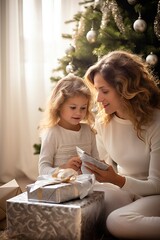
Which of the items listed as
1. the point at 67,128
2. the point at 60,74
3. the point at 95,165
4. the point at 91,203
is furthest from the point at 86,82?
the point at 60,74

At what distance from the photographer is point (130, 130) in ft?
5.85

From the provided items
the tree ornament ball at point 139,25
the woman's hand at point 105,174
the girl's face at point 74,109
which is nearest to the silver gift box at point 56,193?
the woman's hand at point 105,174

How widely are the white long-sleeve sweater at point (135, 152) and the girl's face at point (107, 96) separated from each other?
0.09 m

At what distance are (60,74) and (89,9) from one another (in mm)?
854

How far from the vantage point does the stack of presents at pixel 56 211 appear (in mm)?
1450

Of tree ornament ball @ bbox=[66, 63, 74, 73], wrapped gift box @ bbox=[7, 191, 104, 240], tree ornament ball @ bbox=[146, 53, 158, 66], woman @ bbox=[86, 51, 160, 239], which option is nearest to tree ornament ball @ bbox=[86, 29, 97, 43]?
tree ornament ball @ bbox=[66, 63, 74, 73]

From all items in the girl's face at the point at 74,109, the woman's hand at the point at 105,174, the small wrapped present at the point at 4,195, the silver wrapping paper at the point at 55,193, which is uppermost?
the girl's face at the point at 74,109

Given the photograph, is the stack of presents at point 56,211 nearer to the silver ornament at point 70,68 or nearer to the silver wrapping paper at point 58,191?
the silver wrapping paper at point 58,191

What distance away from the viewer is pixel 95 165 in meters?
1.59

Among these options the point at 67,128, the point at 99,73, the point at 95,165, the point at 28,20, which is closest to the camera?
the point at 95,165

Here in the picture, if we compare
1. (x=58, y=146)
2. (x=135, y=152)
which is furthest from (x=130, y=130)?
(x=58, y=146)

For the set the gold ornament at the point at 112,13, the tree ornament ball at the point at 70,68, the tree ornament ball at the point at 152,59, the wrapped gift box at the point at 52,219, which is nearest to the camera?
the wrapped gift box at the point at 52,219

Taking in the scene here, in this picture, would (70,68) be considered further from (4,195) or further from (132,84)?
(4,195)

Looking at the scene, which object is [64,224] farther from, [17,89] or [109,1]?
[17,89]
